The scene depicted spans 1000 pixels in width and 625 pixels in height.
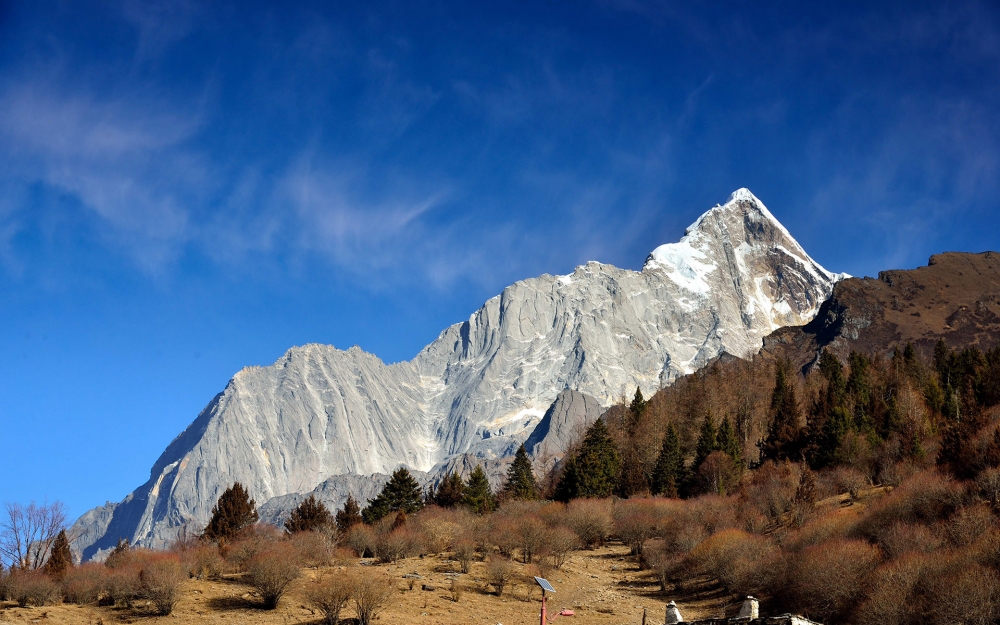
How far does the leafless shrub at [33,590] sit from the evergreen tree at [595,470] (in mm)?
44760

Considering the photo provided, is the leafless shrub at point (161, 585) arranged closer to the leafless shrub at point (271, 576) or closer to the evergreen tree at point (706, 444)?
the leafless shrub at point (271, 576)

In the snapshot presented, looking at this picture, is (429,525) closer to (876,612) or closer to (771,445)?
(876,612)

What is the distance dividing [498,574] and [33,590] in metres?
Answer: 20.2

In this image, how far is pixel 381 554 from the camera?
5047 cm

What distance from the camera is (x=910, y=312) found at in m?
169

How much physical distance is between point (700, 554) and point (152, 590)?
27.1m

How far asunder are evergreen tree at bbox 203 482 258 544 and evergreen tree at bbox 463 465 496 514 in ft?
60.0


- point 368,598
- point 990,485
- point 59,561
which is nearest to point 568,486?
point 990,485

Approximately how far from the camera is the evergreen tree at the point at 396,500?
68.2m

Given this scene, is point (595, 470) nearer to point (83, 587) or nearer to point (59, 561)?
point (59, 561)

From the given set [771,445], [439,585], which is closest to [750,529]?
[439,585]

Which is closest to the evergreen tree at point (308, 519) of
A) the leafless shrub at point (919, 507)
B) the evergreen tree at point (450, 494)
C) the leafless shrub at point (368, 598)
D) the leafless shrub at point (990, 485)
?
the evergreen tree at point (450, 494)

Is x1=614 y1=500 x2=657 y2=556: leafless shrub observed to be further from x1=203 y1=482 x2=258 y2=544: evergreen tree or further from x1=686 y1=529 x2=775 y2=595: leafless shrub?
x1=203 y1=482 x2=258 y2=544: evergreen tree

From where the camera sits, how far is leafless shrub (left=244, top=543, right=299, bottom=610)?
35094mm
